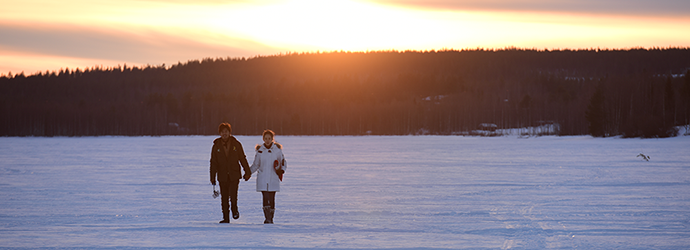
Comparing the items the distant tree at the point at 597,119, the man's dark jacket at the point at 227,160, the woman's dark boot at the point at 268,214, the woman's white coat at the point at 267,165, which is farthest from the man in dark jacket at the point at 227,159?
the distant tree at the point at 597,119

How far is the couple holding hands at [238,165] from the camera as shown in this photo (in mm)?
7461

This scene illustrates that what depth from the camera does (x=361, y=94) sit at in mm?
146000

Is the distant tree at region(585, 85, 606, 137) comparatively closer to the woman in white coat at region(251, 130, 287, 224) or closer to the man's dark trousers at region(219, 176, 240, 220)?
the woman in white coat at region(251, 130, 287, 224)

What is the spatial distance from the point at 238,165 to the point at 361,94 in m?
139

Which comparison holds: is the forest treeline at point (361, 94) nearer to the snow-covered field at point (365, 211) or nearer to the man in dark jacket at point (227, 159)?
the snow-covered field at point (365, 211)

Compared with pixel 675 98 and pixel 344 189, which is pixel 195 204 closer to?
pixel 344 189

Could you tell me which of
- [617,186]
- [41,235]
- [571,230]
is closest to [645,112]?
[617,186]

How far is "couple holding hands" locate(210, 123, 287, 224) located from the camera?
24.5 ft

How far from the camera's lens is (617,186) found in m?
13.2

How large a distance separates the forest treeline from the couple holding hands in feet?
192

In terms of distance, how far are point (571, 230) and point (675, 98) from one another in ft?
245

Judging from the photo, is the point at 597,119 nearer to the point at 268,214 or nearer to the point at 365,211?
the point at 365,211

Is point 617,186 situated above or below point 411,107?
below

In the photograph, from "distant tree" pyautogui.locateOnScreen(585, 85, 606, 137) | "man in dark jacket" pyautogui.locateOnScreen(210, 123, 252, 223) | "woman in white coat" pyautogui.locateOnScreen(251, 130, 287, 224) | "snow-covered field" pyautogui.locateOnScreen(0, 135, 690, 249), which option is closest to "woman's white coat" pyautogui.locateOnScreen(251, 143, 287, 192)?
"woman in white coat" pyautogui.locateOnScreen(251, 130, 287, 224)
